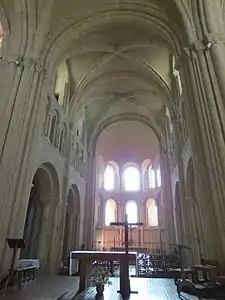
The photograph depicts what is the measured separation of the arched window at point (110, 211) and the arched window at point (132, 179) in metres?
2.41

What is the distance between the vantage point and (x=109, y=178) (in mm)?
30594

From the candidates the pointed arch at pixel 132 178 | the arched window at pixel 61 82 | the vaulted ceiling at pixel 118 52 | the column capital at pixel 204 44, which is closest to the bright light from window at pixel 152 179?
the pointed arch at pixel 132 178

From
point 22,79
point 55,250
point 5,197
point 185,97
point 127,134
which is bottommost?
point 55,250

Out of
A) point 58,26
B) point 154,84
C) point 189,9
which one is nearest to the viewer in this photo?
point 189,9

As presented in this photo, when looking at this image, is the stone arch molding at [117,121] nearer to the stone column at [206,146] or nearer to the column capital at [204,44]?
the column capital at [204,44]

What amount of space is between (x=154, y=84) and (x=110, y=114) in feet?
21.8

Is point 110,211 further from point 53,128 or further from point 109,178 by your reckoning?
point 53,128

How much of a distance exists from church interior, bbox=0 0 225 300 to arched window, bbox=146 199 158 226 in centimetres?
437

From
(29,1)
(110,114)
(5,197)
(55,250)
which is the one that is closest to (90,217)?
(55,250)

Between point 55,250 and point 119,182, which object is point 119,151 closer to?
point 119,182

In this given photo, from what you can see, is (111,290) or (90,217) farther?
(90,217)

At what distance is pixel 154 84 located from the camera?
16656mm

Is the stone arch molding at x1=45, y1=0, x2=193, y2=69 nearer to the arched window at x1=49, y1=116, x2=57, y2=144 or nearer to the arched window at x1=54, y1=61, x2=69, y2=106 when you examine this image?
the arched window at x1=54, y1=61, x2=69, y2=106

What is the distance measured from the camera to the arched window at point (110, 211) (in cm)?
2833
